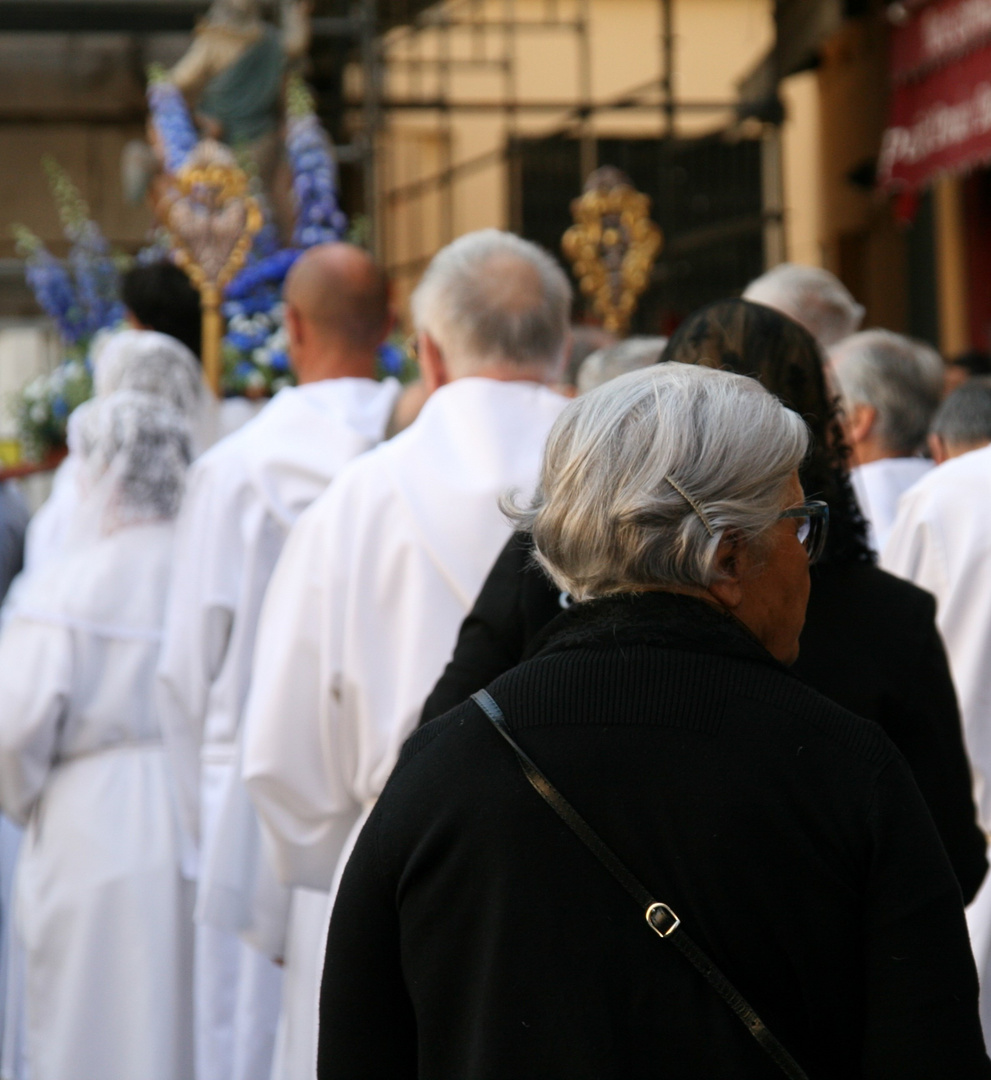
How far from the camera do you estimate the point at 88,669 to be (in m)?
3.96

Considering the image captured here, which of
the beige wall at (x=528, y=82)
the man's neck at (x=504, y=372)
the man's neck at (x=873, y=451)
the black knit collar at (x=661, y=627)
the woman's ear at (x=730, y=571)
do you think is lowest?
the black knit collar at (x=661, y=627)

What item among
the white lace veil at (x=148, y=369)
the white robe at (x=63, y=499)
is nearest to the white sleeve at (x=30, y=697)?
the white lace veil at (x=148, y=369)

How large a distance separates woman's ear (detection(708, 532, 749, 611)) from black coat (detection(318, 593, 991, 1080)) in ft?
0.17

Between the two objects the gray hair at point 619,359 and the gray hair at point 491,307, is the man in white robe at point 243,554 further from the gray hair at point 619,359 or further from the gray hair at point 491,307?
the gray hair at point 491,307

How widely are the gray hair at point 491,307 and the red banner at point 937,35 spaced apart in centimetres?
600

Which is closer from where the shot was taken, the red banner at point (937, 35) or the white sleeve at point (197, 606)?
the white sleeve at point (197, 606)

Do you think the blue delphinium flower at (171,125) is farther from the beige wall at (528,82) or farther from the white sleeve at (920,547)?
the beige wall at (528,82)

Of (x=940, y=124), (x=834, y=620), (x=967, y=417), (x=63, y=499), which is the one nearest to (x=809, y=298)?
(x=967, y=417)

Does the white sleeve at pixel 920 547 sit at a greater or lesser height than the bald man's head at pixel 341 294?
lesser

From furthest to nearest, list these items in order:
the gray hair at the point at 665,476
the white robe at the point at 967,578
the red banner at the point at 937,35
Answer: the red banner at the point at 937,35, the white robe at the point at 967,578, the gray hair at the point at 665,476

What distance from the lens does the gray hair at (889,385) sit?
3.82 metres

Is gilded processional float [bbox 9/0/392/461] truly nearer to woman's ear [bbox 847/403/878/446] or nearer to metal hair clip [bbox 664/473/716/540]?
woman's ear [bbox 847/403/878/446]

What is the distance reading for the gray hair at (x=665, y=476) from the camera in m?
1.61

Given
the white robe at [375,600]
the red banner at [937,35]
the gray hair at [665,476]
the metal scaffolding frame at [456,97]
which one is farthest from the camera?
the metal scaffolding frame at [456,97]
